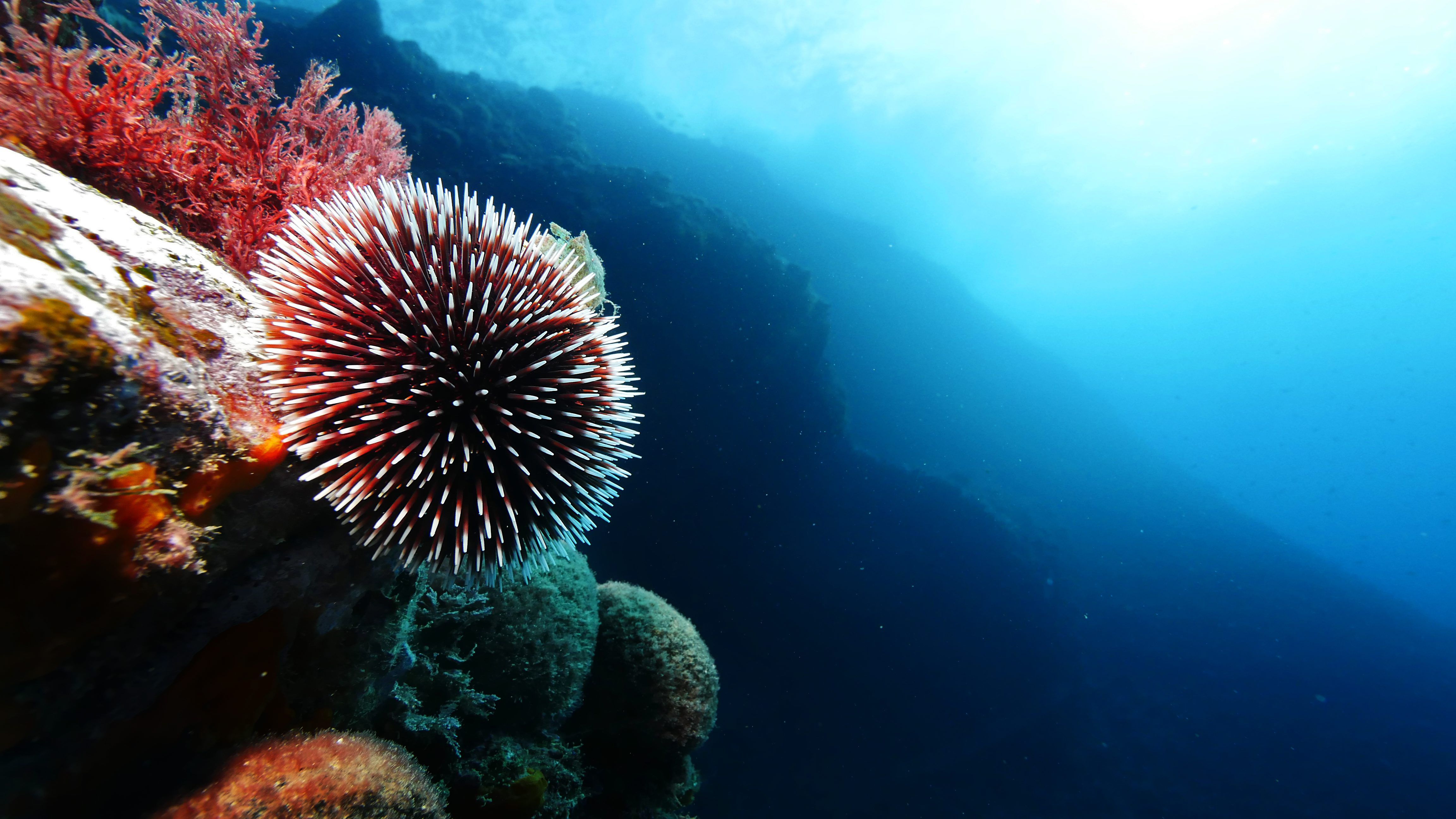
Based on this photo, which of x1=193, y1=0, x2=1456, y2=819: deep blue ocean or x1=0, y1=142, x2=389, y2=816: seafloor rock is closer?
x1=0, y1=142, x2=389, y2=816: seafloor rock

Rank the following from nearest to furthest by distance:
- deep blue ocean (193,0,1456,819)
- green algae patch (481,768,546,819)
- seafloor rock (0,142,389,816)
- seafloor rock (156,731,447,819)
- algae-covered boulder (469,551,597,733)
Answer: seafloor rock (0,142,389,816)
seafloor rock (156,731,447,819)
green algae patch (481,768,546,819)
algae-covered boulder (469,551,597,733)
deep blue ocean (193,0,1456,819)

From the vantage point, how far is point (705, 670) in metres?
6.00

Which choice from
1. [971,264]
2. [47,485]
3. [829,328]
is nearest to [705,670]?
[47,485]

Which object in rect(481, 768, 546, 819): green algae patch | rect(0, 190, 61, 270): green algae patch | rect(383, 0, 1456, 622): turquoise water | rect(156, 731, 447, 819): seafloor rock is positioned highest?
rect(383, 0, 1456, 622): turquoise water

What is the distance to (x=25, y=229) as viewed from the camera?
157 cm

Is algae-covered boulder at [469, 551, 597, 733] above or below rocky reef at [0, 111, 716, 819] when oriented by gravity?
below

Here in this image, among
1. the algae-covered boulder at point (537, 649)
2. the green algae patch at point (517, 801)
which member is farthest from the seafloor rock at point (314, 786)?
the algae-covered boulder at point (537, 649)

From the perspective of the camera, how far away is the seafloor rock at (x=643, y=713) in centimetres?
571

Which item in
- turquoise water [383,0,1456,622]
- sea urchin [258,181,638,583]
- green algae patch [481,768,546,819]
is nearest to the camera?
sea urchin [258,181,638,583]

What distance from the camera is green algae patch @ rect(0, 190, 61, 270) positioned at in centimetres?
149

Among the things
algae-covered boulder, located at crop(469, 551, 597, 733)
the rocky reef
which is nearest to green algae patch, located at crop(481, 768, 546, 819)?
the rocky reef

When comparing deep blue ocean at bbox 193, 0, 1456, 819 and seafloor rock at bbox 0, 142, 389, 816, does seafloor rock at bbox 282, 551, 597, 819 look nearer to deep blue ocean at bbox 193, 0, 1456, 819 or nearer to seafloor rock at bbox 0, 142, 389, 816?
seafloor rock at bbox 0, 142, 389, 816

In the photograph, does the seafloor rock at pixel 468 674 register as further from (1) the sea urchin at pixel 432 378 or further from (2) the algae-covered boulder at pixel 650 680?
(1) the sea urchin at pixel 432 378

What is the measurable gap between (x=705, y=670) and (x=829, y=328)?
1694 cm
